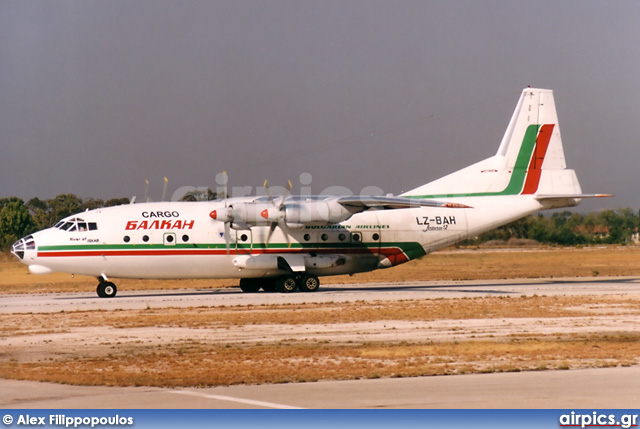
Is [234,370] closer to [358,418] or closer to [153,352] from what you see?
[153,352]

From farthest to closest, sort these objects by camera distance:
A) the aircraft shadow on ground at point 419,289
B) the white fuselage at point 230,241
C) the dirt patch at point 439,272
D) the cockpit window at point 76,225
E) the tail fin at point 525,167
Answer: the dirt patch at point 439,272 < the tail fin at point 525,167 < the aircraft shadow on ground at point 419,289 < the cockpit window at point 76,225 < the white fuselage at point 230,241

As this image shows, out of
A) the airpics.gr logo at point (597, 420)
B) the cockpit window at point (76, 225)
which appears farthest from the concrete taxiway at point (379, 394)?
the cockpit window at point (76, 225)

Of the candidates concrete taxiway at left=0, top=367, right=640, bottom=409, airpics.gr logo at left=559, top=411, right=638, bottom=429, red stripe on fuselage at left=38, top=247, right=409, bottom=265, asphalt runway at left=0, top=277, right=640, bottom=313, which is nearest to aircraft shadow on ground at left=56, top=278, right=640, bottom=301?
asphalt runway at left=0, top=277, right=640, bottom=313

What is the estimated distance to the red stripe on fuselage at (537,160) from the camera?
108 ft

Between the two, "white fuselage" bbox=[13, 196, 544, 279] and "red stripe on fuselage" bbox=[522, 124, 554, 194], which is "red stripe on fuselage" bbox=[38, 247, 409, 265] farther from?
"red stripe on fuselage" bbox=[522, 124, 554, 194]

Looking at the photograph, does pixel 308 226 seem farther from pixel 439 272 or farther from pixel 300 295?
pixel 439 272

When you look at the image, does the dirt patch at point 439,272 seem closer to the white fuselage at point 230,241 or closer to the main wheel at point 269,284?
the main wheel at point 269,284

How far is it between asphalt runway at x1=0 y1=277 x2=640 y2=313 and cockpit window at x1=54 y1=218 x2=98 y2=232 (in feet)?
8.40

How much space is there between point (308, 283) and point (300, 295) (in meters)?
1.87

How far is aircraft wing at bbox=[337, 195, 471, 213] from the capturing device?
2889cm

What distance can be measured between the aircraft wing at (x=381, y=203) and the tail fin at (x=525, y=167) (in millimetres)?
3464

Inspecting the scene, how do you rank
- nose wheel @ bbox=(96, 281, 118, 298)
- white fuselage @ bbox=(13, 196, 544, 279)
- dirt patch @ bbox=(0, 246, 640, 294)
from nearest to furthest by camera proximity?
1. white fuselage @ bbox=(13, 196, 544, 279)
2. nose wheel @ bbox=(96, 281, 118, 298)
3. dirt patch @ bbox=(0, 246, 640, 294)

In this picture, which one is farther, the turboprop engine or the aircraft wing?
the turboprop engine

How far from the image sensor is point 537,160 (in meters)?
33.0
